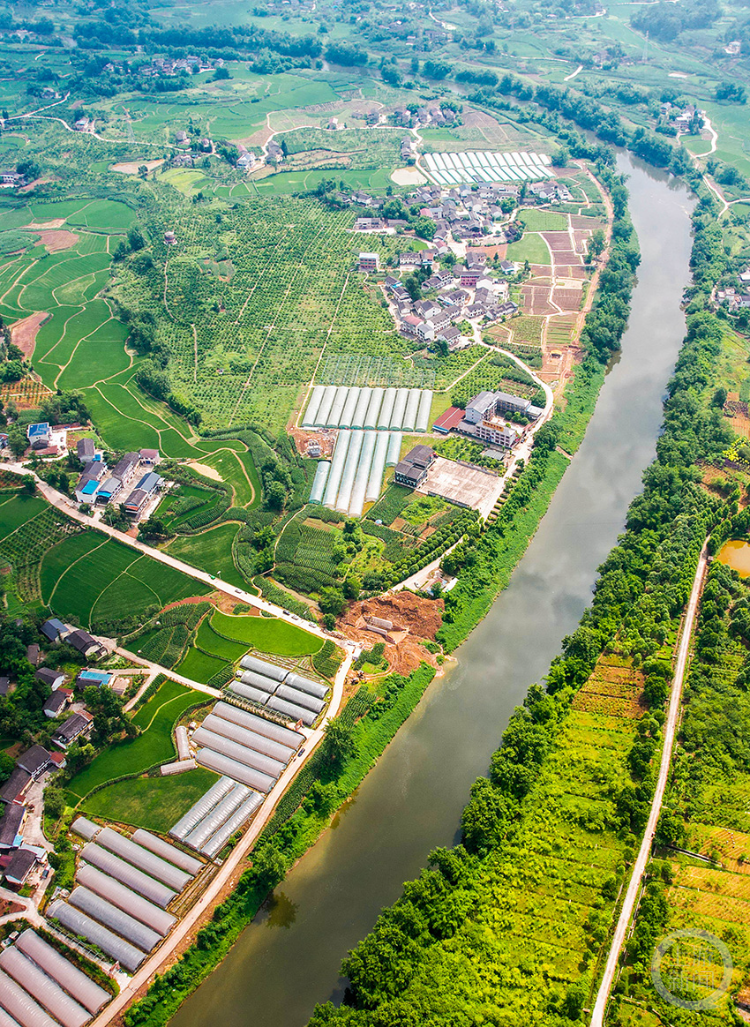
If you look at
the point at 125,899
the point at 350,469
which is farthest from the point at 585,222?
the point at 125,899

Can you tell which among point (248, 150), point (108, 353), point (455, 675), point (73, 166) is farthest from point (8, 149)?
point (455, 675)

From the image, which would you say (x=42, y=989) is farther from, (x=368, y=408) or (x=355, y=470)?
(x=368, y=408)

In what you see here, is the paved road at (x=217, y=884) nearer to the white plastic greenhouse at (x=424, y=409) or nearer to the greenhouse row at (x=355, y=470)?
the greenhouse row at (x=355, y=470)

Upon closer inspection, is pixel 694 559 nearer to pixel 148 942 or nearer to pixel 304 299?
pixel 148 942

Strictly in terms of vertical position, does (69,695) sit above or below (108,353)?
below

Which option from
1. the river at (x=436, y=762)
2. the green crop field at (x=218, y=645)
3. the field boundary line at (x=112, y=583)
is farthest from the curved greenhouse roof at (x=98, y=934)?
the field boundary line at (x=112, y=583)
